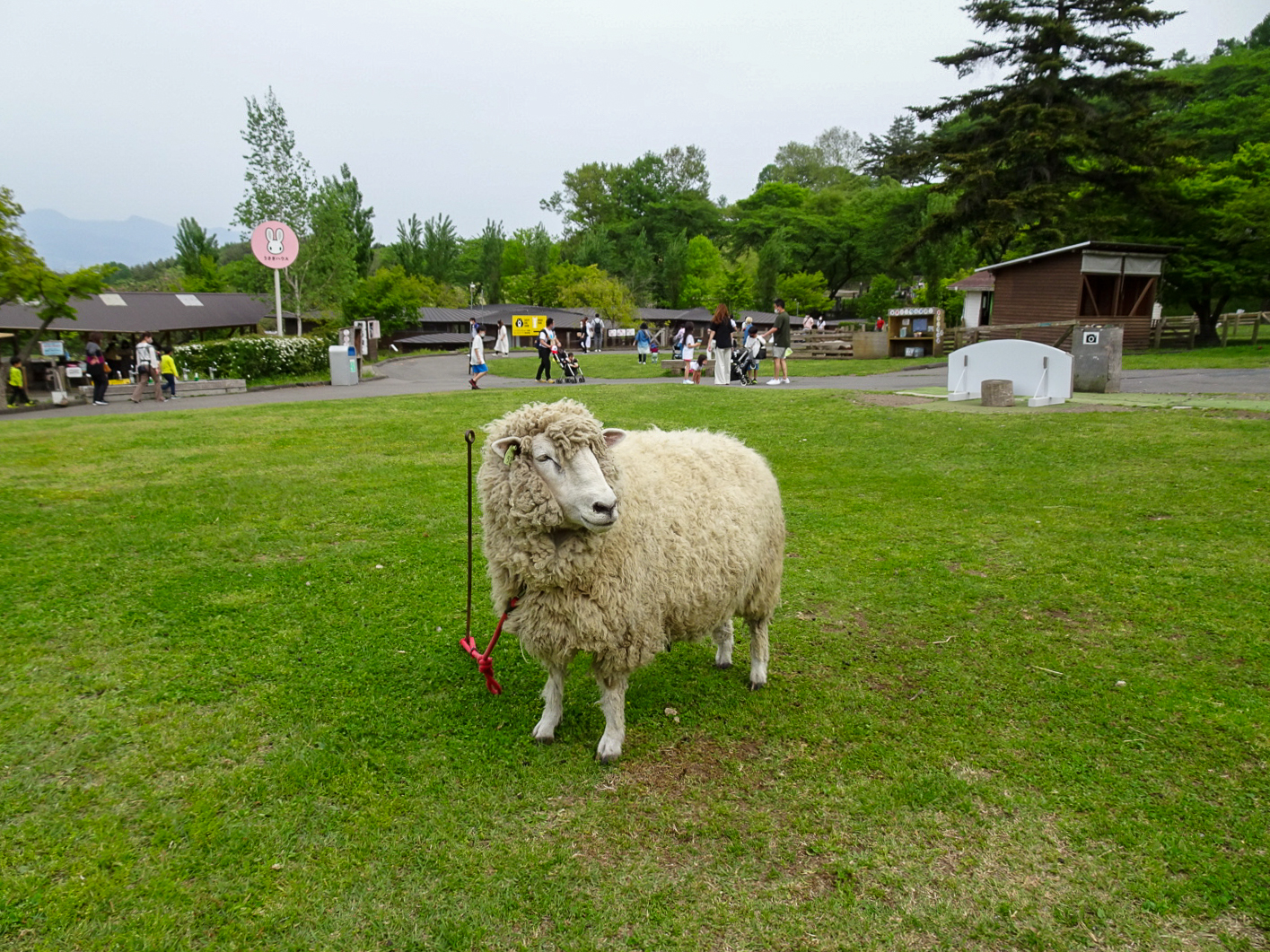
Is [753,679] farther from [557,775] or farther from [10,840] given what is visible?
[10,840]


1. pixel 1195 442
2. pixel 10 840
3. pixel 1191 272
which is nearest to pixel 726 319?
pixel 1195 442

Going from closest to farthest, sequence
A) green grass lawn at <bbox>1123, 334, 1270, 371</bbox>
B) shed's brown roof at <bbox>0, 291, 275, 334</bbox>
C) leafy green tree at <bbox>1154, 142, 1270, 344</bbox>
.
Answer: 1. green grass lawn at <bbox>1123, 334, 1270, 371</bbox>
2. leafy green tree at <bbox>1154, 142, 1270, 344</bbox>
3. shed's brown roof at <bbox>0, 291, 275, 334</bbox>

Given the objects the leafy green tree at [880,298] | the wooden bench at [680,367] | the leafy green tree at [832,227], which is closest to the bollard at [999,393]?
the wooden bench at [680,367]

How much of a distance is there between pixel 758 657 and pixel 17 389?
98.0ft

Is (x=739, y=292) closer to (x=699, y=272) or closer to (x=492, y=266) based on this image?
(x=699, y=272)

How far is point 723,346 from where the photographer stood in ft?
70.1

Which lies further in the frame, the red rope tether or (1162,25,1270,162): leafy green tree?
(1162,25,1270,162): leafy green tree

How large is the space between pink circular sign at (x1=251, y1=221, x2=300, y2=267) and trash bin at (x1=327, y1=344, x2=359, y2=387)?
7.19 m

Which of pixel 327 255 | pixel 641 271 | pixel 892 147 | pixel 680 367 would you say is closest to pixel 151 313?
pixel 327 255

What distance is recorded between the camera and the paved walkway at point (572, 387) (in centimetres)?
1791

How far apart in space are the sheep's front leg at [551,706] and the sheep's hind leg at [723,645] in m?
1.34

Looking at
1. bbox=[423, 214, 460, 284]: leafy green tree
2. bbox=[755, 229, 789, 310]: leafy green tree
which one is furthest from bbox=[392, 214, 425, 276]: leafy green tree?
bbox=[755, 229, 789, 310]: leafy green tree

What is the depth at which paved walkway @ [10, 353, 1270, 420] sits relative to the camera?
17906mm

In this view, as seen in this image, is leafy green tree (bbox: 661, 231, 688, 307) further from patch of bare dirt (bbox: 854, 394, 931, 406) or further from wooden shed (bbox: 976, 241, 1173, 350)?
patch of bare dirt (bbox: 854, 394, 931, 406)
